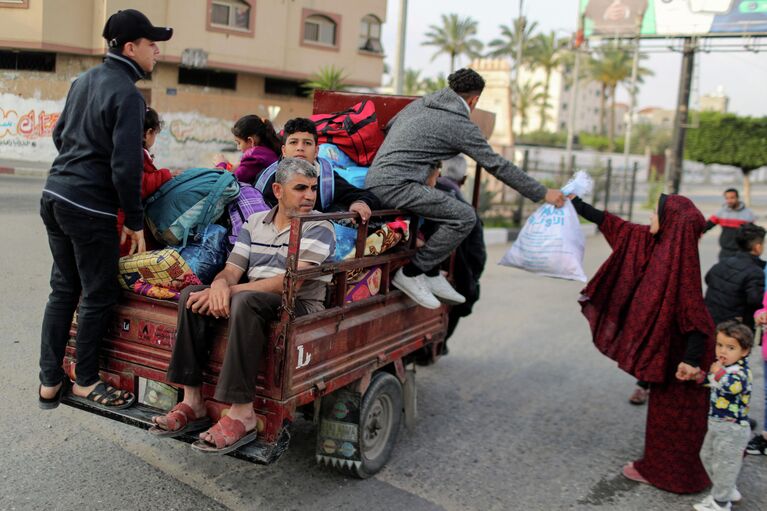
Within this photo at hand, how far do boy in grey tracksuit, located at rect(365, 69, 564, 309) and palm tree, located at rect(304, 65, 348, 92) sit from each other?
55.0ft

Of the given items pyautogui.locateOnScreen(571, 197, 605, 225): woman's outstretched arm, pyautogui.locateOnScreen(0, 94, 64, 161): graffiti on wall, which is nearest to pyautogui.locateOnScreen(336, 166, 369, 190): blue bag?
pyautogui.locateOnScreen(571, 197, 605, 225): woman's outstretched arm

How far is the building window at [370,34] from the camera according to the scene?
28000 millimetres

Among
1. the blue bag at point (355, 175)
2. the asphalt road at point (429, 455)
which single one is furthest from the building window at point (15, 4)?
the blue bag at point (355, 175)

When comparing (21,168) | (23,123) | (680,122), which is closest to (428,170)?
(21,168)

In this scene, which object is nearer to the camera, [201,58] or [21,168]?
[21,168]

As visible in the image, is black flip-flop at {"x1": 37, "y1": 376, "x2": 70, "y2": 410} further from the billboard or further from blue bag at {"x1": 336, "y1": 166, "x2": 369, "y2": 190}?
the billboard

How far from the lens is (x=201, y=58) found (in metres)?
23.0

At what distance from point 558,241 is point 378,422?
1.64 meters

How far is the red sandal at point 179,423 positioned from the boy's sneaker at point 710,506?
9.34 feet

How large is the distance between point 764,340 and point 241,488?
359 cm

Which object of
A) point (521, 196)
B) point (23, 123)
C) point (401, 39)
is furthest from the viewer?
point (521, 196)

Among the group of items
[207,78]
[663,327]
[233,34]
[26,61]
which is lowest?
[663,327]

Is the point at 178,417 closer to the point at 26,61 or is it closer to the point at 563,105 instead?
the point at 26,61

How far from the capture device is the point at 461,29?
187ft
